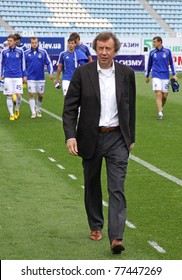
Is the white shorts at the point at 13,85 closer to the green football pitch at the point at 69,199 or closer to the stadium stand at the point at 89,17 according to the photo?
the green football pitch at the point at 69,199

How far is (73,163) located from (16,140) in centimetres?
302

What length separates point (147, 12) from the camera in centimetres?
4497

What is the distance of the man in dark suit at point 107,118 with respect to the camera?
693cm

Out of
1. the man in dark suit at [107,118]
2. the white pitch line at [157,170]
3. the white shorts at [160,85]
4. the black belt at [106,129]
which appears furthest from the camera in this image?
the white shorts at [160,85]

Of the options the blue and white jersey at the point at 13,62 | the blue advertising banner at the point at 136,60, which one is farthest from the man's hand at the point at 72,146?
the blue advertising banner at the point at 136,60

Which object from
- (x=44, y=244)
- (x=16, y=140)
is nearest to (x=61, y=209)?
(x=44, y=244)

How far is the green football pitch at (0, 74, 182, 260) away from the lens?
711 centimetres

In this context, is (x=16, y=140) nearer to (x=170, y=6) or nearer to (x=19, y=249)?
(x=19, y=249)

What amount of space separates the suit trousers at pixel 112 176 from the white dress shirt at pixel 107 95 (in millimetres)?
146

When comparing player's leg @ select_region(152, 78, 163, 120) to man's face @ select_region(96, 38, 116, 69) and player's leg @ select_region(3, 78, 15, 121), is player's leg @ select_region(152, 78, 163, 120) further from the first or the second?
man's face @ select_region(96, 38, 116, 69)

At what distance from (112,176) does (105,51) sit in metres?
1.07

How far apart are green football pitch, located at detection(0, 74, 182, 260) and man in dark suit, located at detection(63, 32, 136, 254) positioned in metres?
0.47

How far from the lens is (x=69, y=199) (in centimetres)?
942

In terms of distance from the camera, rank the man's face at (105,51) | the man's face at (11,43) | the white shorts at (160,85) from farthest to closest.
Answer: the white shorts at (160,85)
the man's face at (11,43)
the man's face at (105,51)
